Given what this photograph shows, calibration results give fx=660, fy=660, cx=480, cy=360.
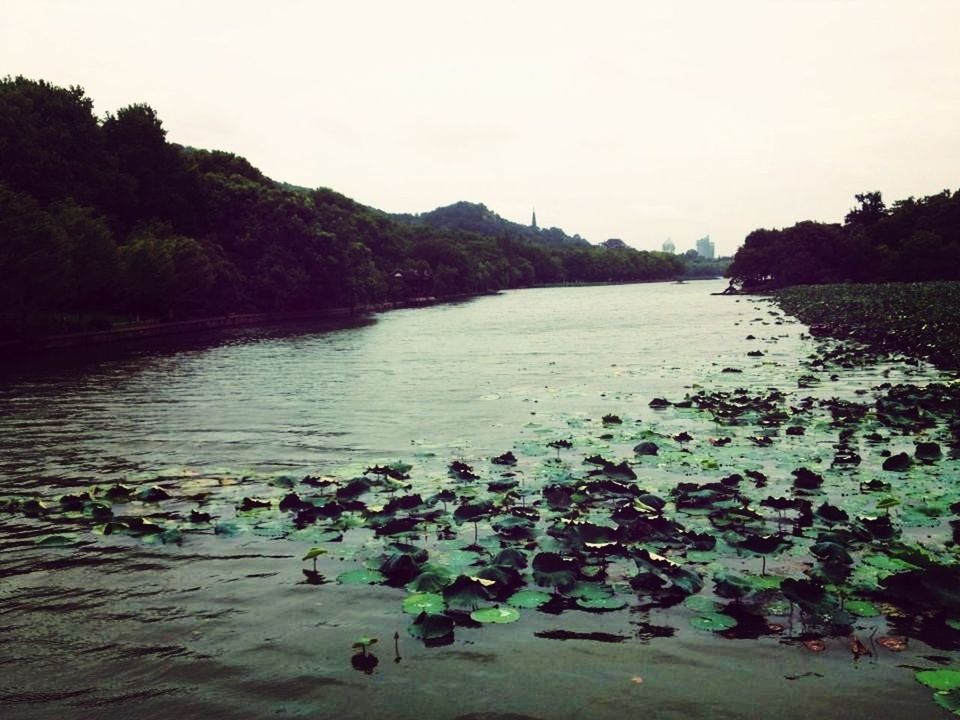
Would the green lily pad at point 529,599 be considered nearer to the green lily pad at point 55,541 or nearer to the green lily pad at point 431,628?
the green lily pad at point 431,628

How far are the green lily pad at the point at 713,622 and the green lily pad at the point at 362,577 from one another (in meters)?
3.10

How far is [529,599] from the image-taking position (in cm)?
628

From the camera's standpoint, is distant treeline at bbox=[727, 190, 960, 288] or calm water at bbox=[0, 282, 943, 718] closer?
calm water at bbox=[0, 282, 943, 718]

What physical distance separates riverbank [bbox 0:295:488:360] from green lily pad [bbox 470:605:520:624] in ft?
124

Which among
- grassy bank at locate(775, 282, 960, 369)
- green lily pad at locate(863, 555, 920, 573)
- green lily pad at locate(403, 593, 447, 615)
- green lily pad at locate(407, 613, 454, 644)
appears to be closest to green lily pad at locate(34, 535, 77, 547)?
green lily pad at locate(403, 593, 447, 615)

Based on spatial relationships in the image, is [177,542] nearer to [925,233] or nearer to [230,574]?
[230,574]

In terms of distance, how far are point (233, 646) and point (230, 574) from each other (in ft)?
5.42

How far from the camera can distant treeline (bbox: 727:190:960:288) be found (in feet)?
289

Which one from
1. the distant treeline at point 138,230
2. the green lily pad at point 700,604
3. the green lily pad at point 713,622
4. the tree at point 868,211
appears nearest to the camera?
the green lily pad at point 713,622

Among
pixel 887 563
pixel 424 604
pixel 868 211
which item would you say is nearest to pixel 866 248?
pixel 868 211

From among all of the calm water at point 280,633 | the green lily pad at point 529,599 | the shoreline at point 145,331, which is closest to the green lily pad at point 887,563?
the calm water at point 280,633

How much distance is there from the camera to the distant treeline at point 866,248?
289 feet

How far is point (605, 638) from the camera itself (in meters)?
5.67

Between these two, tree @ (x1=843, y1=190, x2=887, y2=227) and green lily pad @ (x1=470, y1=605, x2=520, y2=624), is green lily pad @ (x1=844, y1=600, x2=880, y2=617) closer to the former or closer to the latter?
green lily pad @ (x1=470, y1=605, x2=520, y2=624)
